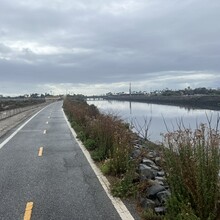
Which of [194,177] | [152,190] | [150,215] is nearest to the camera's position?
[194,177]

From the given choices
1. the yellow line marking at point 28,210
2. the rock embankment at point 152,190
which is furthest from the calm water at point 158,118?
the yellow line marking at point 28,210

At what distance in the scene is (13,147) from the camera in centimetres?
1809

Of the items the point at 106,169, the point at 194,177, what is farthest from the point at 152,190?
the point at 106,169

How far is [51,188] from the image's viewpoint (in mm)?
9781

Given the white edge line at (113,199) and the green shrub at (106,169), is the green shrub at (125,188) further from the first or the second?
the green shrub at (106,169)

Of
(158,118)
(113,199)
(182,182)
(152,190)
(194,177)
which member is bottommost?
(158,118)

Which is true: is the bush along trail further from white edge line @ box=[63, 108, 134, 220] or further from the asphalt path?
the asphalt path

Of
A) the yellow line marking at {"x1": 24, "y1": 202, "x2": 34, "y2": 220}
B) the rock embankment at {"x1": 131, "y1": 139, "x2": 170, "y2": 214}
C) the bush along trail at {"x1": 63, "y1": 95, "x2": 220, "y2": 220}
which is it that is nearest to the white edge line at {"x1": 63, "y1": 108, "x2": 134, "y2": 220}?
the bush along trail at {"x1": 63, "y1": 95, "x2": 220, "y2": 220}

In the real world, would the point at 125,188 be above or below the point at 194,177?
below

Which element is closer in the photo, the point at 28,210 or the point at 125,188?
the point at 28,210

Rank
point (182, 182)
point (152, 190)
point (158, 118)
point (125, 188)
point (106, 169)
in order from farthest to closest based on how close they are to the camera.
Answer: point (158, 118) < point (106, 169) < point (125, 188) < point (152, 190) < point (182, 182)

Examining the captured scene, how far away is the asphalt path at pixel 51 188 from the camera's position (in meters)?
7.72

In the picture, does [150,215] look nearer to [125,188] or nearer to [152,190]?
[152,190]

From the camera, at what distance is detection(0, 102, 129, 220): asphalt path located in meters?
7.72
